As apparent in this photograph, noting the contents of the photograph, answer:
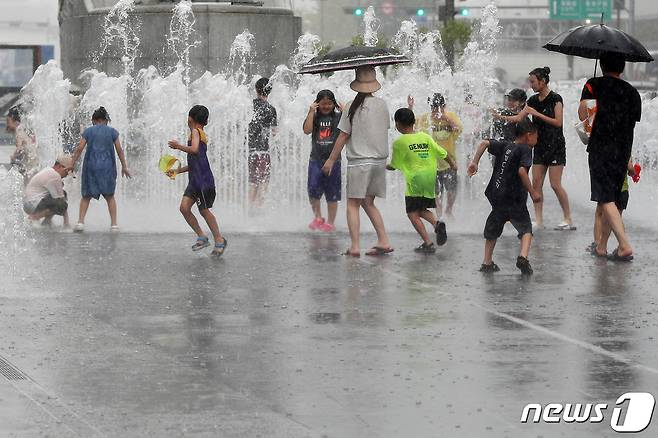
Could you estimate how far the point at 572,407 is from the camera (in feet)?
24.8

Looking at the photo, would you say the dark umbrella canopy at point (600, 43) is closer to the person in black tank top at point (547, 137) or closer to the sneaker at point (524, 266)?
the sneaker at point (524, 266)

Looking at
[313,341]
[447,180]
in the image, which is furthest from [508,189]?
[447,180]

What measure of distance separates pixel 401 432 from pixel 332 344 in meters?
2.32

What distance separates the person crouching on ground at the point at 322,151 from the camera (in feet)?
54.0

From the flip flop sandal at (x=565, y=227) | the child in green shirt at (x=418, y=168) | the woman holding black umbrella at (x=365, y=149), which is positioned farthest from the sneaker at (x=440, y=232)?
the flip flop sandal at (x=565, y=227)

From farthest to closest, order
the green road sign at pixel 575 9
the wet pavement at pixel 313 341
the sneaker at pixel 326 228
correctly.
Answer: the green road sign at pixel 575 9
the sneaker at pixel 326 228
the wet pavement at pixel 313 341

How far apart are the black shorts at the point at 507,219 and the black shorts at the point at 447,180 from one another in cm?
429

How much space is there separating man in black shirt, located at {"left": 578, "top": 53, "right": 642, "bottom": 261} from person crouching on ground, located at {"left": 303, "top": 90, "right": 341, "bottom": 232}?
3567 mm

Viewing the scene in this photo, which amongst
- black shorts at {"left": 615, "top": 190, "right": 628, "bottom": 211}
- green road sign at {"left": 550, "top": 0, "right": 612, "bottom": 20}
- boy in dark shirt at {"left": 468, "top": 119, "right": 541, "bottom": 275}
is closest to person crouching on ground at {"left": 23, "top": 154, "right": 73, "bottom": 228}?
boy in dark shirt at {"left": 468, "top": 119, "right": 541, "bottom": 275}

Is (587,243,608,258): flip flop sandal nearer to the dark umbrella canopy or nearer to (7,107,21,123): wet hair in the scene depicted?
the dark umbrella canopy

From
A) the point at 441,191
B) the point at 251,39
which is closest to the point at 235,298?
the point at 441,191

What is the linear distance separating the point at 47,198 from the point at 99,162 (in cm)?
66

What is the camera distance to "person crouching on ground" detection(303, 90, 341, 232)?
1645 centimetres

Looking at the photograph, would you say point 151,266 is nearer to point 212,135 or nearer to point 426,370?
point 426,370
